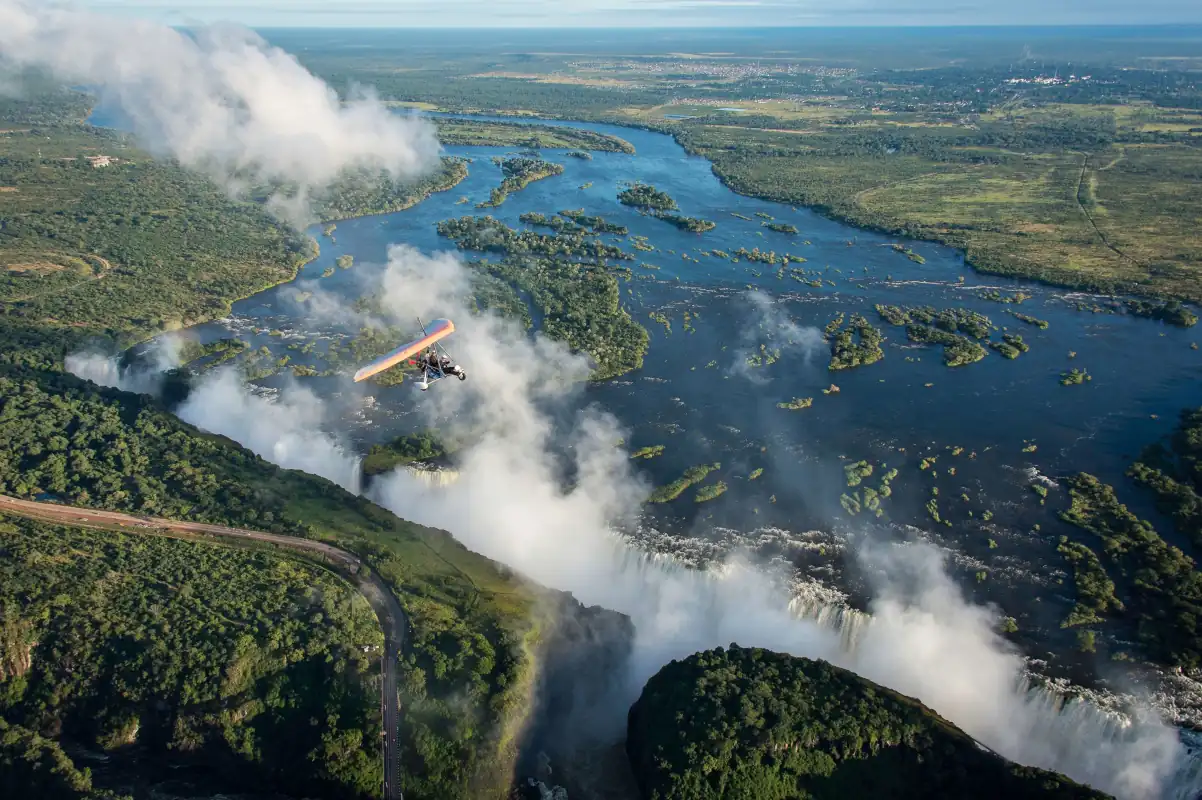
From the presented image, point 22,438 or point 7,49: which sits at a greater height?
point 7,49

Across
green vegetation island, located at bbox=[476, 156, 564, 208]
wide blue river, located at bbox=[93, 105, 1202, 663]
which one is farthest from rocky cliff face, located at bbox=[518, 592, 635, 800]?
green vegetation island, located at bbox=[476, 156, 564, 208]

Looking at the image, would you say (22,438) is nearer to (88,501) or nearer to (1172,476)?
→ (88,501)

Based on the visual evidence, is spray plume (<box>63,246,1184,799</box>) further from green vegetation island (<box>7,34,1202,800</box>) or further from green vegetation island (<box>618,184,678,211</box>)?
green vegetation island (<box>618,184,678,211</box>)

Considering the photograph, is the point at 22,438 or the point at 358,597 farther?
the point at 22,438

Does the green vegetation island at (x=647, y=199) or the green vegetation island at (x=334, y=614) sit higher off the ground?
the green vegetation island at (x=647, y=199)

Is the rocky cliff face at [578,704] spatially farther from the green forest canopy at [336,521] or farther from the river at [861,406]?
the river at [861,406]

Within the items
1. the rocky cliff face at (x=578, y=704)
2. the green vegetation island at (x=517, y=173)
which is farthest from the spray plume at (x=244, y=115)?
the rocky cliff face at (x=578, y=704)

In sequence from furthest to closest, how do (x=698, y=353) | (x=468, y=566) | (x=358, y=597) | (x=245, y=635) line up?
(x=698, y=353), (x=468, y=566), (x=358, y=597), (x=245, y=635)

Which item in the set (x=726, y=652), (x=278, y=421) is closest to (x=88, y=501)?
(x=278, y=421)
